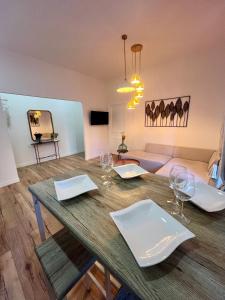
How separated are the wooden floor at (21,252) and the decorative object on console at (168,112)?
10.6 feet

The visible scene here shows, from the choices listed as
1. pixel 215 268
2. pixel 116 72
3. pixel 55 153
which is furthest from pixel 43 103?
pixel 215 268

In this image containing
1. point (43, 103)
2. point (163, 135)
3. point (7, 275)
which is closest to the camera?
point (7, 275)

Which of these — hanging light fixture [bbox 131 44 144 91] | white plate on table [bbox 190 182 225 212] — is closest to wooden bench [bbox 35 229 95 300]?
white plate on table [bbox 190 182 225 212]

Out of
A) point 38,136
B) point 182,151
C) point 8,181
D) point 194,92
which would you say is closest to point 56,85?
point 38,136

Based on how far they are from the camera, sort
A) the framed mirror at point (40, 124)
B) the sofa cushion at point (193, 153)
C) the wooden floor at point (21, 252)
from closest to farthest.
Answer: the wooden floor at point (21, 252) < the sofa cushion at point (193, 153) < the framed mirror at point (40, 124)

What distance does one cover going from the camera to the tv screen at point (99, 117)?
427cm

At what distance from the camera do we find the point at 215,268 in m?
0.45

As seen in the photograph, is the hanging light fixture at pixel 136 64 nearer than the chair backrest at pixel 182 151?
Yes

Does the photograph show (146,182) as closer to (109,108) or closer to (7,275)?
(7,275)

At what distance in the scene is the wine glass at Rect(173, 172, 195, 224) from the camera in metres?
0.72

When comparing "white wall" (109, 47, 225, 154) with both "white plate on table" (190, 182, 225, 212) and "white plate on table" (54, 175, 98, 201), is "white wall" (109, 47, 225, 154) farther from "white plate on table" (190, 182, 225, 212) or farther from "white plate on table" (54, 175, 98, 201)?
"white plate on table" (54, 175, 98, 201)

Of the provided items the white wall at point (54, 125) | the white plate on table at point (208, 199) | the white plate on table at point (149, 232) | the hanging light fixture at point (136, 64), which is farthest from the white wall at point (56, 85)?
the white plate on table at point (208, 199)

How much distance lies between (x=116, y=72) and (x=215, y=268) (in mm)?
4276

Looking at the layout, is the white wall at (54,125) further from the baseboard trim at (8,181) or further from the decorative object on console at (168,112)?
the decorative object on console at (168,112)
